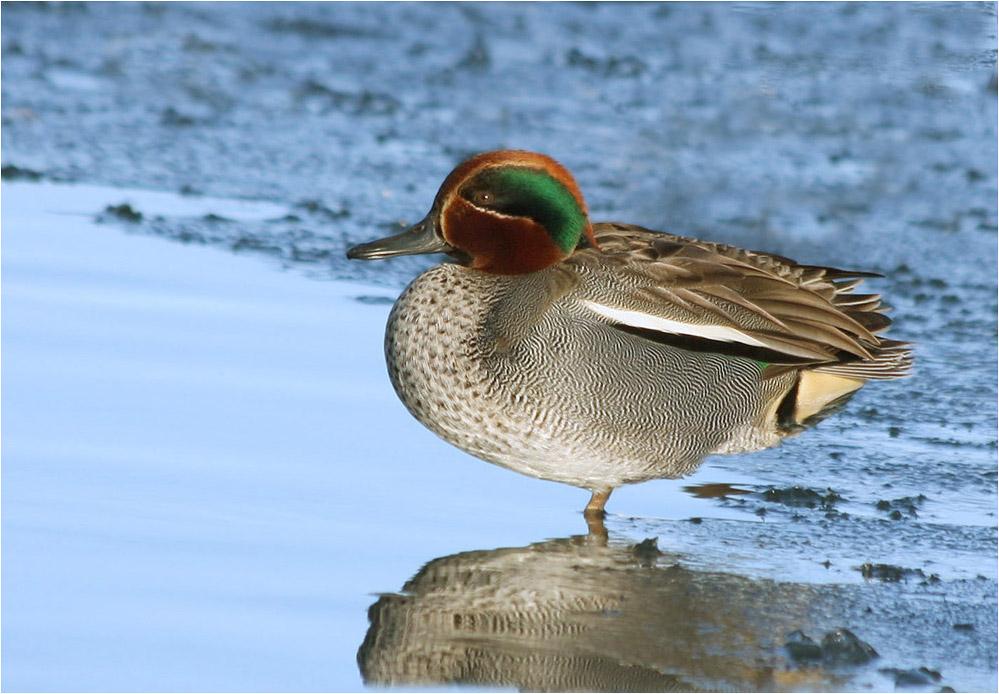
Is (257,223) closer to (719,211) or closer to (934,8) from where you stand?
(719,211)

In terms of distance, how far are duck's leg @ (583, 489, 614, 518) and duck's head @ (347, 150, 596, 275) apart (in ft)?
2.19

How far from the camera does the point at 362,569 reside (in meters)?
3.98

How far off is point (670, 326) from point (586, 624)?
1029 mm

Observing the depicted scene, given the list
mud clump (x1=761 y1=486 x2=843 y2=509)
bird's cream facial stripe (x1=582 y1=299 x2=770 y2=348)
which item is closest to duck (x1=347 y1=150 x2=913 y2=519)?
bird's cream facial stripe (x1=582 y1=299 x2=770 y2=348)

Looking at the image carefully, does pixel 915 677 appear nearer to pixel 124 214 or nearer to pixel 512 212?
pixel 512 212

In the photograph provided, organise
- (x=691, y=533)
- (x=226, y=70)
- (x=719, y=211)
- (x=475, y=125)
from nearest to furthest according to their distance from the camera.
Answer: (x=691, y=533) < (x=719, y=211) < (x=475, y=125) < (x=226, y=70)

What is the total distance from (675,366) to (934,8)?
6.03 metres

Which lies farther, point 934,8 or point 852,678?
point 934,8

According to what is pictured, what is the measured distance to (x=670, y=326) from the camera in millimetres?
4477

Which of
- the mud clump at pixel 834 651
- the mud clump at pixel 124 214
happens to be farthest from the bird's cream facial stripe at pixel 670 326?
the mud clump at pixel 124 214

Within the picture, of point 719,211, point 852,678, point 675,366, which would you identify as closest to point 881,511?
point 675,366

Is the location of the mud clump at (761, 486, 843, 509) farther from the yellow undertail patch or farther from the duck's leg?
the duck's leg

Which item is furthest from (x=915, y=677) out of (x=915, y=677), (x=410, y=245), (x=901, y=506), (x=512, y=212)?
(x=410, y=245)

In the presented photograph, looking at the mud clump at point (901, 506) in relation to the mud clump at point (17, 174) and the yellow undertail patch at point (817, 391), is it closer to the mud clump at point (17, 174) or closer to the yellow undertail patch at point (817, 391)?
the yellow undertail patch at point (817, 391)
